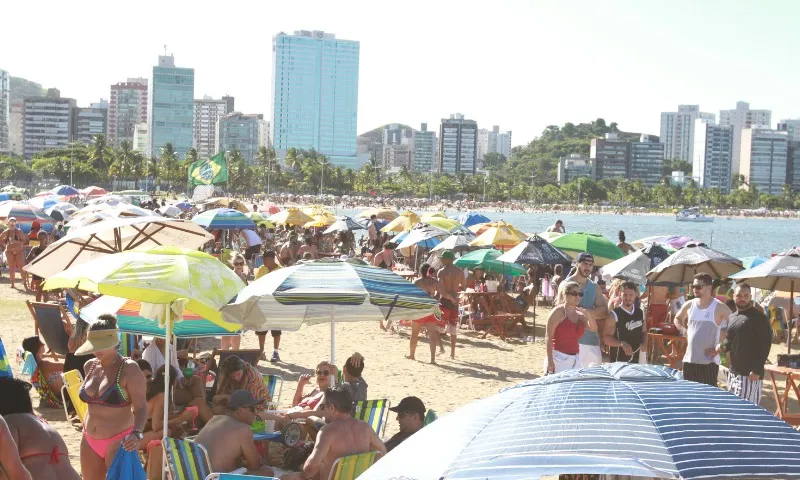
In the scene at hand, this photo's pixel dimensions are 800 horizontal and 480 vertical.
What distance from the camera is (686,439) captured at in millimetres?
2953

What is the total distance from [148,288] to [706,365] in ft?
15.4

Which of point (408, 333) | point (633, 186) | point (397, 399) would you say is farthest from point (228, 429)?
point (633, 186)

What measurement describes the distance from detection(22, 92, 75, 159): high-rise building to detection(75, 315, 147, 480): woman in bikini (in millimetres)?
195598

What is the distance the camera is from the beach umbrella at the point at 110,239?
9099mm

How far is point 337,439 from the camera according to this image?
17.4 feet

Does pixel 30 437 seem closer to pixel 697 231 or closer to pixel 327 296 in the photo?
pixel 327 296

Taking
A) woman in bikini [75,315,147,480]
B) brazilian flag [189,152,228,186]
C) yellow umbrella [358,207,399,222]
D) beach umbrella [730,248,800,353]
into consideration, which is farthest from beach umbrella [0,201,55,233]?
woman in bikini [75,315,147,480]

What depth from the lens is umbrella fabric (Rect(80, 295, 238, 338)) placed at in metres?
7.49

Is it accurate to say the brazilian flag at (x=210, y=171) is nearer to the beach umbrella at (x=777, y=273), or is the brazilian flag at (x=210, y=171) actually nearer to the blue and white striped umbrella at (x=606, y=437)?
the beach umbrella at (x=777, y=273)

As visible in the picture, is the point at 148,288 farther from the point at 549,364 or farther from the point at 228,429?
the point at 549,364

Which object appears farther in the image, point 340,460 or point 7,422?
point 340,460

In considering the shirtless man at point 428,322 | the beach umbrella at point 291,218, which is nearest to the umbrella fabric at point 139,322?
the shirtless man at point 428,322

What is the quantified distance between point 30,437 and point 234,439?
6.65 feet

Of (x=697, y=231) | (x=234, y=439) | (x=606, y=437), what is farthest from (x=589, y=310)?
(x=697, y=231)
